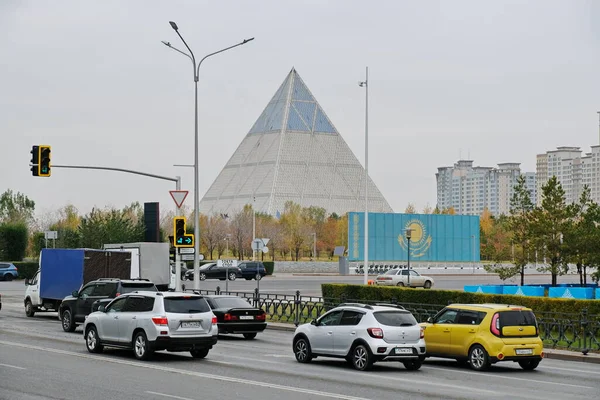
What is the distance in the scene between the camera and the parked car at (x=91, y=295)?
102ft

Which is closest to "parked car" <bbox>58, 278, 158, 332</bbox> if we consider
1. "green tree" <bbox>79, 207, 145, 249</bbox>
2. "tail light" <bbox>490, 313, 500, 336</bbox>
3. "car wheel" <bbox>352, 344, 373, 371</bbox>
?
"car wheel" <bbox>352, 344, 373, 371</bbox>

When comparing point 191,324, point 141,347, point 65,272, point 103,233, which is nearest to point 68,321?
point 65,272

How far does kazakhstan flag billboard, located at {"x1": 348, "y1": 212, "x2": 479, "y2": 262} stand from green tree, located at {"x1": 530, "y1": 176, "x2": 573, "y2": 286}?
46.6 meters

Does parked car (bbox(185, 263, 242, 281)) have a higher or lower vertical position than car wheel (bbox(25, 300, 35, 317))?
higher

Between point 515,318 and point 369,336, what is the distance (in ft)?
11.4

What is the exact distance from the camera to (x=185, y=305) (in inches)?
876

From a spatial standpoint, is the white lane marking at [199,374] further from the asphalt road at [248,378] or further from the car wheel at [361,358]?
the car wheel at [361,358]

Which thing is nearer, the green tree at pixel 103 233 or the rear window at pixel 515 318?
the rear window at pixel 515 318

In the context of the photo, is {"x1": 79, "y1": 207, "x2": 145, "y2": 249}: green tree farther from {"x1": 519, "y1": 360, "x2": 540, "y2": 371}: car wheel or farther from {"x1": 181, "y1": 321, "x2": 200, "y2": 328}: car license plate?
{"x1": 519, "y1": 360, "x2": 540, "y2": 371}: car wheel

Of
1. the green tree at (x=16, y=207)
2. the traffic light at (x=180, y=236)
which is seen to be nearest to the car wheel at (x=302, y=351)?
the traffic light at (x=180, y=236)

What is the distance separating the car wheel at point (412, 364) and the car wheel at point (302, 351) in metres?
2.31

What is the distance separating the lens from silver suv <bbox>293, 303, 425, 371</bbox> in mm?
20812

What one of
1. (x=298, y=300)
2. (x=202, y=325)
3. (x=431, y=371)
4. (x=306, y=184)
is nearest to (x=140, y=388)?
(x=202, y=325)

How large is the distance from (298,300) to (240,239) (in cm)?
8846
